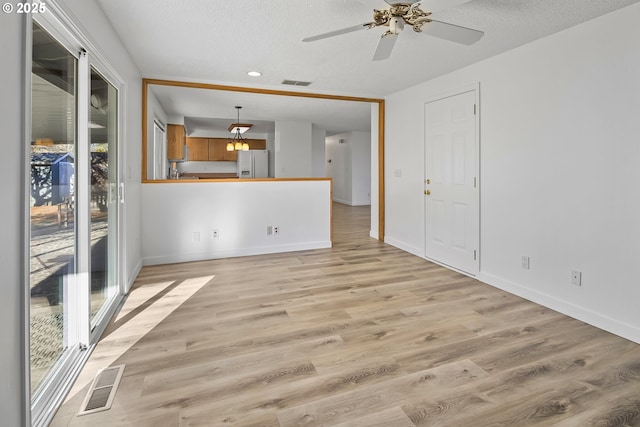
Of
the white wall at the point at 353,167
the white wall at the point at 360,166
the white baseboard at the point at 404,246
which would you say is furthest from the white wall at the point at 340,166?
the white baseboard at the point at 404,246

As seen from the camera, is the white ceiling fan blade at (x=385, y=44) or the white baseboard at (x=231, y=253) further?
the white baseboard at (x=231, y=253)

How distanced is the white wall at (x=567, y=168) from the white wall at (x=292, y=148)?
4.82m

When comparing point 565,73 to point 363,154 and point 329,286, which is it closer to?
point 329,286

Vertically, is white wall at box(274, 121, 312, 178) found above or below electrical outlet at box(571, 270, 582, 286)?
above

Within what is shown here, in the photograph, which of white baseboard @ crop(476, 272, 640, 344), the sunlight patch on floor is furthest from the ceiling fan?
the sunlight patch on floor

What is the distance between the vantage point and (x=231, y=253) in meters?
4.74

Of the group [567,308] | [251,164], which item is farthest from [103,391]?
[251,164]

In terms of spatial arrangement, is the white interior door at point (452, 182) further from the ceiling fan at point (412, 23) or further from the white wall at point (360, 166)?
the white wall at point (360, 166)

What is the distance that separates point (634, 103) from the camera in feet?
7.93

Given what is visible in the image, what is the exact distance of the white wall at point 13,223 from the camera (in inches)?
48.6

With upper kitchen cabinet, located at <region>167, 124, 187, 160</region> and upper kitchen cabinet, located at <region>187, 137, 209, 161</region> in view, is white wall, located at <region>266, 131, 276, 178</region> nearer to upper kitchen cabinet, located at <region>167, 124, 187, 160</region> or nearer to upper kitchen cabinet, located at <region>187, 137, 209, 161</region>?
upper kitchen cabinet, located at <region>187, 137, 209, 161</region>

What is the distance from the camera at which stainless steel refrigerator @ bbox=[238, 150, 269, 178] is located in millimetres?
9617

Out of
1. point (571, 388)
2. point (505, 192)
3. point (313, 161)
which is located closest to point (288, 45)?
point (505, 192)

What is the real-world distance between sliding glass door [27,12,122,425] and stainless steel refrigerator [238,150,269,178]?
6815 mm
